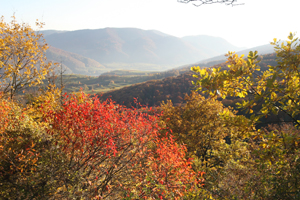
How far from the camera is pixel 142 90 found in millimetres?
116500

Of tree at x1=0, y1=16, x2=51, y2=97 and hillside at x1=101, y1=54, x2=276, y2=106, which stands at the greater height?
tree at x1=0, y1=16, x2=51, y2=97

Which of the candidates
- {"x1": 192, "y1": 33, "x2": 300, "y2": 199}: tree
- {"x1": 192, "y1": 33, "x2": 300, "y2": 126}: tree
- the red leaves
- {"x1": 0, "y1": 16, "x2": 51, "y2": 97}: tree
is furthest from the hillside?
{"x1": 192, "y1": 33, "x2": 300, "y2": 126}: tree

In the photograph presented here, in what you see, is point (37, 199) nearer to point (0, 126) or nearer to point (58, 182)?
point (58, 182)

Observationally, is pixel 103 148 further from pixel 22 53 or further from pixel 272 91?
pixel 22 53

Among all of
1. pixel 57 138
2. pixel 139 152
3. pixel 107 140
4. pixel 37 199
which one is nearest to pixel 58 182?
pixel 37 199

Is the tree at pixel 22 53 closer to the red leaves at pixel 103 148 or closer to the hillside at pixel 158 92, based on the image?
the red leaves at pixel 103 148

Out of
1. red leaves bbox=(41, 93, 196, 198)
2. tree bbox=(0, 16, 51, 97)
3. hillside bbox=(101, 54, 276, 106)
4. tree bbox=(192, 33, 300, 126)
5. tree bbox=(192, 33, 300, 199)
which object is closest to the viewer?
tree bbox=(192, 33, 300, 199)

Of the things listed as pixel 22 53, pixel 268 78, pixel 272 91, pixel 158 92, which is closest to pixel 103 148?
pixel 272 91

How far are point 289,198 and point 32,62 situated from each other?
18.6 meters

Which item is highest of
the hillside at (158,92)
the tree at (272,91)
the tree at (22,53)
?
the tree at (22,53)

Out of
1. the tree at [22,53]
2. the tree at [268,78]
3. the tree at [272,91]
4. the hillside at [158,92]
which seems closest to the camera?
the tree at [272,91]

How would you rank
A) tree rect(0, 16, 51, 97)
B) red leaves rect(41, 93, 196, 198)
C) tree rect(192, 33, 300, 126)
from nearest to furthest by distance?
1. tree rect(192, 33, 300, 126)
2. red leaves rect(41, 93, 196, 198)
3. tree rect(0, 16, 51, 97)

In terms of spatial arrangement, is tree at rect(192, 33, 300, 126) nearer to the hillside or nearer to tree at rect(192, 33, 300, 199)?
Answer: tree at rect(192, 33, 300, 199)

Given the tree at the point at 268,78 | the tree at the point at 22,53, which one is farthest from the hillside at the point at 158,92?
the tree at the point at 268,78
